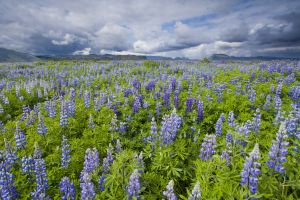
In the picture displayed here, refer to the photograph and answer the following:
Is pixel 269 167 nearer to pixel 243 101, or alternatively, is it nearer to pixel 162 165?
pixel 162 165

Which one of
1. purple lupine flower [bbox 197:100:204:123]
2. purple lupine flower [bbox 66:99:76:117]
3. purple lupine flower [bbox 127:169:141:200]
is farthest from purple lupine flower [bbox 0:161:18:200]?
purple lupine flower [bbox 197:100:204:123]

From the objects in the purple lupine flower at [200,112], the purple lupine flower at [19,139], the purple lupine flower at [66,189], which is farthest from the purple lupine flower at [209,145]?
the purple lupine flower at [19,139]

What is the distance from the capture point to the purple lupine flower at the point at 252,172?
2.29m

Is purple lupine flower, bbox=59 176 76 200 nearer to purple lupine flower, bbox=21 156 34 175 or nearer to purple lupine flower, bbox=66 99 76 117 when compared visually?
purple lupine flower, bbox=21 156 34 175

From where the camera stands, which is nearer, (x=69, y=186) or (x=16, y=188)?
(x=69, y=186)

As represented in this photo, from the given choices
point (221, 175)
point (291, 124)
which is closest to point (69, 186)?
point (221, 175)

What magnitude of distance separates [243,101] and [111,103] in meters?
3.87

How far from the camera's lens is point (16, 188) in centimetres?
326

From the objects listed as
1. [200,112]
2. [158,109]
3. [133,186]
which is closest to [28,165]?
[133,186]

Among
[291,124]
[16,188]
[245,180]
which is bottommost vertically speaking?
[16,188]

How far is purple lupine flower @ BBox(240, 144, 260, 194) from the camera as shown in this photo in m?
2.29

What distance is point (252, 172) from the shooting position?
7.57ft

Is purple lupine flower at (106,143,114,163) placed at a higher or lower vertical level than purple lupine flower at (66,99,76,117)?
lower

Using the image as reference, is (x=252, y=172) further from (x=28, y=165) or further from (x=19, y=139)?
(x=19, y=139)
